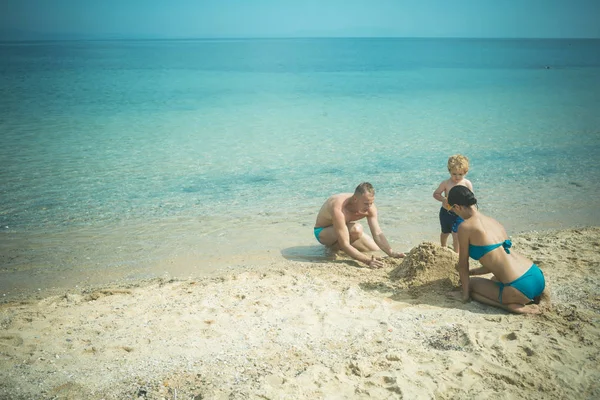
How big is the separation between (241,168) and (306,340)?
7.73 m

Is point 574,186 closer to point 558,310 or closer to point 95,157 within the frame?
point 558,310

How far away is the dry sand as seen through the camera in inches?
138

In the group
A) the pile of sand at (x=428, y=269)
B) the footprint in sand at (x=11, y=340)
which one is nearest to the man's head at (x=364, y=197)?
the pile of sand at (x=428, y=269)

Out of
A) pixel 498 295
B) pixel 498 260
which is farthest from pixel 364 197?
pixel 498 295

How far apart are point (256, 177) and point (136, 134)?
6216mm

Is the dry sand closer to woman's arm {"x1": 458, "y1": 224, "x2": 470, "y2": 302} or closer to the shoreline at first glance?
woman's arm {"x1": 458, "y1": 224, "x2": 470, "y2": 302}

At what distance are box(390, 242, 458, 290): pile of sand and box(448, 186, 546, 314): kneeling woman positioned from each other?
2.10 ft

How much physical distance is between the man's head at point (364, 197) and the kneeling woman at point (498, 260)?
4.53 feet

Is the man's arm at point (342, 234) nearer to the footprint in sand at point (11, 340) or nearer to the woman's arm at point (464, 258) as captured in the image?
the woman's arm at point (464, 258)

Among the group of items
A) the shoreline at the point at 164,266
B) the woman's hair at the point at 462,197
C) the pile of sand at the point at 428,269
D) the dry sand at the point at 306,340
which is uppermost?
the woman's hair at the point at 462,197

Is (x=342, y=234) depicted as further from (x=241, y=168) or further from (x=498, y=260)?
(x=241, y=168)

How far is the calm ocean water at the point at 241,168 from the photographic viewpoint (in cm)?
707

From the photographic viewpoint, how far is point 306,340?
4148 millimetres

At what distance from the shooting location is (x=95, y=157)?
40.0 ft
